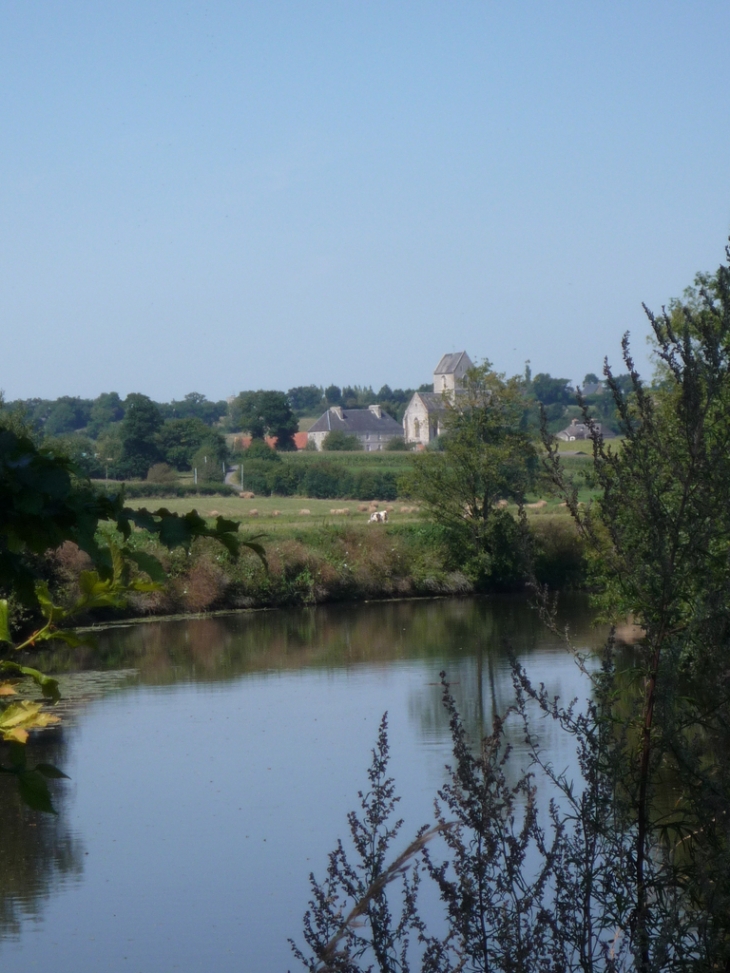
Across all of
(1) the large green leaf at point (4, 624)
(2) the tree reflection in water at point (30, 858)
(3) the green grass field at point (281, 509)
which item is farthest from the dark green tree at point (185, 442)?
(1) the large green leaf at point (4, 624)

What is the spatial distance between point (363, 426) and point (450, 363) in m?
15.2

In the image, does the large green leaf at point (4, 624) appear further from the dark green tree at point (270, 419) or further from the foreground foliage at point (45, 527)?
the dark green tree at point (270, 419)

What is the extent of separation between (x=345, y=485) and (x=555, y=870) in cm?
4706

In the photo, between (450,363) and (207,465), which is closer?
(207,465)

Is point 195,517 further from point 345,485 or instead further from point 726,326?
point 345,485

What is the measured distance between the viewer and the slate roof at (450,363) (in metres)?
76.0

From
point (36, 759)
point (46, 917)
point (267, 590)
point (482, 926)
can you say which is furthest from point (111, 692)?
point (482, 926)

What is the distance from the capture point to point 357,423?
8962 centimetres

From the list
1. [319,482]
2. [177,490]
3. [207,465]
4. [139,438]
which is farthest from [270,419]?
[177,490]

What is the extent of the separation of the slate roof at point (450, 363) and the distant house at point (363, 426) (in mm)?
10956

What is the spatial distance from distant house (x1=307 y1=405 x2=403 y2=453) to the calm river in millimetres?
64736

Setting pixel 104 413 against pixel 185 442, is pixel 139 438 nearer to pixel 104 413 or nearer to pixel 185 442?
pixel 185 442

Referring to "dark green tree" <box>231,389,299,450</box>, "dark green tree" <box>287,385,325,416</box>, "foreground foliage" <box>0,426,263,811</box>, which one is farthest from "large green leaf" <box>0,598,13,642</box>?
"dark green tree" <box>287,385,325,416</box>

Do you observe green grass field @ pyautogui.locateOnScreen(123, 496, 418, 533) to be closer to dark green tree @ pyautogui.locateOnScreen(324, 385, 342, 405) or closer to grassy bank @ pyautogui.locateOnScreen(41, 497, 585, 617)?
grassy bank @ pyautogui.locateOnScreen(41, 497, 585, 617)
